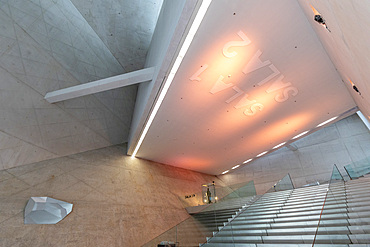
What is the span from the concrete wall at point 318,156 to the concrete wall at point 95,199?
8334 millimetres

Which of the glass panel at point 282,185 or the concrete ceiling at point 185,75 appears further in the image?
the glass panel at point 282,185

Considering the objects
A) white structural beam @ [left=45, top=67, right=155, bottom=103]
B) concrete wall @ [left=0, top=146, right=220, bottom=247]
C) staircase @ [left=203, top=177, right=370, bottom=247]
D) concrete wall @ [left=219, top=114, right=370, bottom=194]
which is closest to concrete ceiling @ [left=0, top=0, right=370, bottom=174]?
white structural beam @ [left=45, top=67, right=155, bottom=103]

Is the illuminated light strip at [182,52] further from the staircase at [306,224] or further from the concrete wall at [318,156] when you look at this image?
the concrete wall at [318,156]

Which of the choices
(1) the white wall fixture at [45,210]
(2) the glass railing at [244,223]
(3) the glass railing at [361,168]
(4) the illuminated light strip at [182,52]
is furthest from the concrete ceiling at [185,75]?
(2) the glass railing at [244,223]

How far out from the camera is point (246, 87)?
714 cm

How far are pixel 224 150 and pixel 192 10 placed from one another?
30.3 feet

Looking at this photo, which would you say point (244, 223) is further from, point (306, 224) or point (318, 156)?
point (318, 156)

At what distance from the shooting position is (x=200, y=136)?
10.1 m

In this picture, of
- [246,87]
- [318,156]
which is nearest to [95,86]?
[246,87]

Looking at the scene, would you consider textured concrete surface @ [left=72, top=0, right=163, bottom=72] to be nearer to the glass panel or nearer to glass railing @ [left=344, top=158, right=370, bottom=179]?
the glass panel

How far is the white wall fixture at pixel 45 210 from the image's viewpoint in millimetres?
6035

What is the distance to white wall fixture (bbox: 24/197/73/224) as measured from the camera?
6.04 metres

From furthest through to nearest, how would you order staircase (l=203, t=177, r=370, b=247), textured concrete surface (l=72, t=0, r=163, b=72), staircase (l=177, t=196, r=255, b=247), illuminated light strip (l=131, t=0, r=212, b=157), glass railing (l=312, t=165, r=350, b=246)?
textured concrete surface (l=72, t=0, r=163, b=72)
staircase (l=177, t=196, r=255, b=247)
illuminated light strip (l=131, t=0, r=212, b=157)
staircase (l=203, t=177, r=370, b=247)
glass railing (l=312, t=165, r=350, b=246)

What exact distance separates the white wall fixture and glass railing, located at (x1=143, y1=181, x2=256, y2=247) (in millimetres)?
3311
